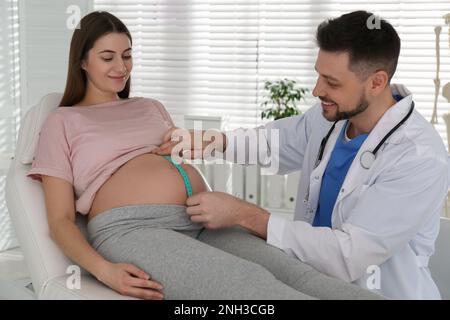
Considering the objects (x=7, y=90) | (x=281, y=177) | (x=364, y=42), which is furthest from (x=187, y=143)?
(x=7, y=90)

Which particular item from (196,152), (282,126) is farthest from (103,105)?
(282,126)

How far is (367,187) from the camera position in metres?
1.79

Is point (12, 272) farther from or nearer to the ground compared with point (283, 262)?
nearer to the ground

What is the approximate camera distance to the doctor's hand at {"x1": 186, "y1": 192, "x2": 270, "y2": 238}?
1.75 m

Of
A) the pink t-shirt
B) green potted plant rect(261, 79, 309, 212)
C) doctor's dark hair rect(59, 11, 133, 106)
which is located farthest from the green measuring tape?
green potted plant rect(261, 79, 309, 212)

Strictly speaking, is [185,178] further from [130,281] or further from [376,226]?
[376,226]

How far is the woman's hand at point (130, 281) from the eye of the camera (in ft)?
5.02

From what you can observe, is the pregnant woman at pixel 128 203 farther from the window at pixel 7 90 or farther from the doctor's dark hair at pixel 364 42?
the window at pixel 7 90

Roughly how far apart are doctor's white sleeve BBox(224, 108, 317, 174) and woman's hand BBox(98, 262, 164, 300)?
78 cm

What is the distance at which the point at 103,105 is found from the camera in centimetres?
209

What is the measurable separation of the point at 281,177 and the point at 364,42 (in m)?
1.91

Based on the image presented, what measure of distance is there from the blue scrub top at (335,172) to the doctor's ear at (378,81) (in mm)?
132
